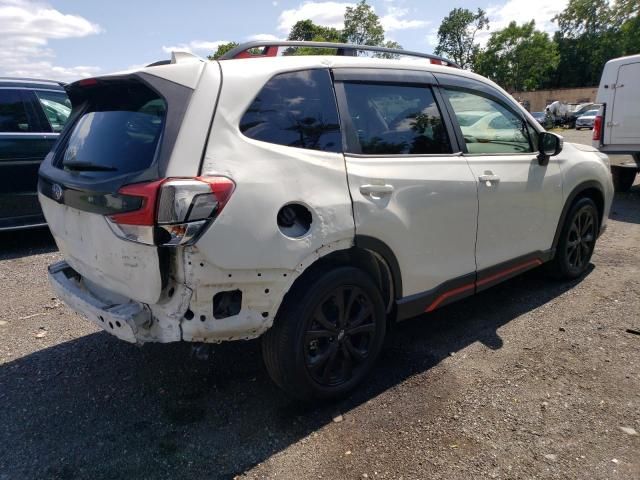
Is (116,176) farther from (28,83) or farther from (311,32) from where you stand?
(311,32)

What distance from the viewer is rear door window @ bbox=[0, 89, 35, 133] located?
18.7 ft

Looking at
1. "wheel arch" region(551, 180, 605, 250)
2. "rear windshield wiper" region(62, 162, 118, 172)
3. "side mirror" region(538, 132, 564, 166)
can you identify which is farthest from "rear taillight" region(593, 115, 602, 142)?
"rear windshield wiper" region(62, 162, 118, 172)

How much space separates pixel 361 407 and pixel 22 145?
5169mm

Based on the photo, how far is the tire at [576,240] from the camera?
4.45 m

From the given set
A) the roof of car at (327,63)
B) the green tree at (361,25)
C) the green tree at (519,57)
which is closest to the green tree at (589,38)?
the green tree at (519,57)

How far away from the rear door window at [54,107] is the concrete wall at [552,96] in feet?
205

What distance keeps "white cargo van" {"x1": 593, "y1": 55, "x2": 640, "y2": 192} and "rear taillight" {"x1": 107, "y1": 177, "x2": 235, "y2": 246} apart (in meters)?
8.81

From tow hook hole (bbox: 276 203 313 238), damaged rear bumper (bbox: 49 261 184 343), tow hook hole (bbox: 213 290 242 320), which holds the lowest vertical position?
damaged rear bumper (bbox: 49 261 184 343)

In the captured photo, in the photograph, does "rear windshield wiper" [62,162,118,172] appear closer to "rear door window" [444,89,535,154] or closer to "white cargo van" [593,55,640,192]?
"rear door window" [444,89,535,154]

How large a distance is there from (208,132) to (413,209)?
4.36 ft

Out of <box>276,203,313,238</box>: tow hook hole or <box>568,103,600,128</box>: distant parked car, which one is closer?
<box>276,203,313,238</box>: tow hook hole

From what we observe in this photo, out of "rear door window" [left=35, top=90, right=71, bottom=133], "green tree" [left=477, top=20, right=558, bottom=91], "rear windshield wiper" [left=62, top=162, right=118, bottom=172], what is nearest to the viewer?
"rear windshield wiper" [left=62, top=162, right=118, bottom=172]

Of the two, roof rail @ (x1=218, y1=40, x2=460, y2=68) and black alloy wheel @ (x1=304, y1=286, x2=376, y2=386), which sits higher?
roof rail @ (x1=218, y1=40, x2=460, y2=68)

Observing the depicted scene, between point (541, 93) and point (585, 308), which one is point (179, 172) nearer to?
point (585, 308)
